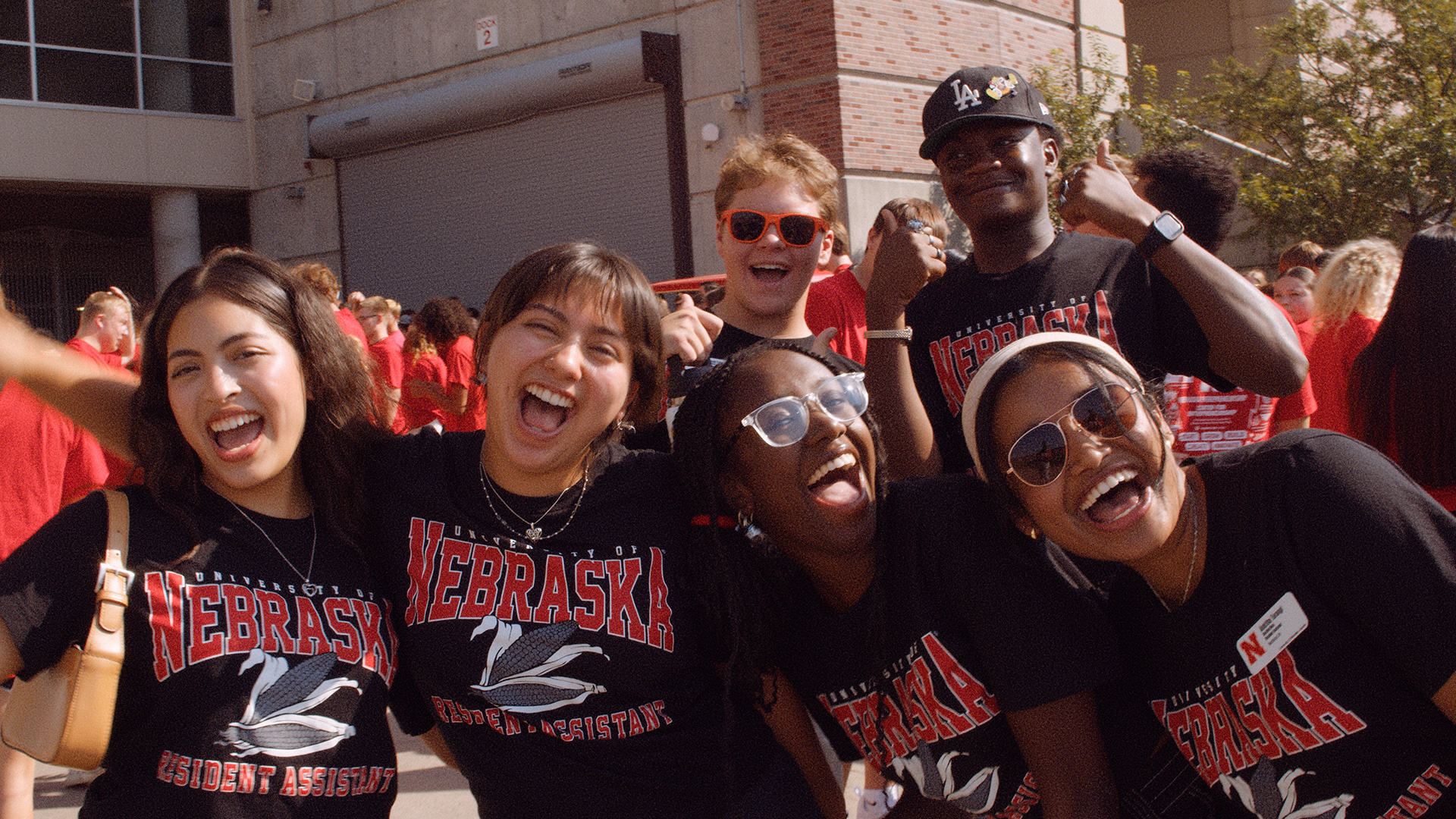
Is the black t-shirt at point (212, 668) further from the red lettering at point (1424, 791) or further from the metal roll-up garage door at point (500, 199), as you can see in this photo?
the metal roll-up garage door at point (500, 199)

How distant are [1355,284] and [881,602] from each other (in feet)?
11.8

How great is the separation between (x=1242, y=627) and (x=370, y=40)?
1647 cm

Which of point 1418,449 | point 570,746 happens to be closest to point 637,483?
point 570,746

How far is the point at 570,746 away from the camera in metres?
2.03

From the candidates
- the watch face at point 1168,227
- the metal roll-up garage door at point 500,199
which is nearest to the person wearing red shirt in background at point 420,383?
the watch face at point 1168,227

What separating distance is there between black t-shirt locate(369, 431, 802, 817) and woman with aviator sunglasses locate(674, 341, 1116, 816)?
10cm

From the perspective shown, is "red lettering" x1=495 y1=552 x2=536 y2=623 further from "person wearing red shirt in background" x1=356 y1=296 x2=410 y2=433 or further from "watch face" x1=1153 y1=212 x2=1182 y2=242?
"person wearing red shirt in background" x1=356 y1=296 x2=410 y2=433

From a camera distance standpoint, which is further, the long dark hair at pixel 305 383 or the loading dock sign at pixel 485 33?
the loading dock sign at pixel 485 33

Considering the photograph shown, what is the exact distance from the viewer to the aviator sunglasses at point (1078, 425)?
1880 millimetres

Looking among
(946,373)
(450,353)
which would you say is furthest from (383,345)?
(946,373)

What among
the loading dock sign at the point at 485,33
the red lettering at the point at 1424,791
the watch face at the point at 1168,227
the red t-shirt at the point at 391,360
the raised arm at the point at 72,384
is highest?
the loading dock sign at the point at 485,33

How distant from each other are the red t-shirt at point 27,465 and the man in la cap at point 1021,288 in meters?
3.09

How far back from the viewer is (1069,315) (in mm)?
2576

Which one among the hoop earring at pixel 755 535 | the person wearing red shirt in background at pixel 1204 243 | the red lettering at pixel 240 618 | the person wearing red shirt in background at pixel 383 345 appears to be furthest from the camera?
the person wearing red shirt in background at pixel 383 345
